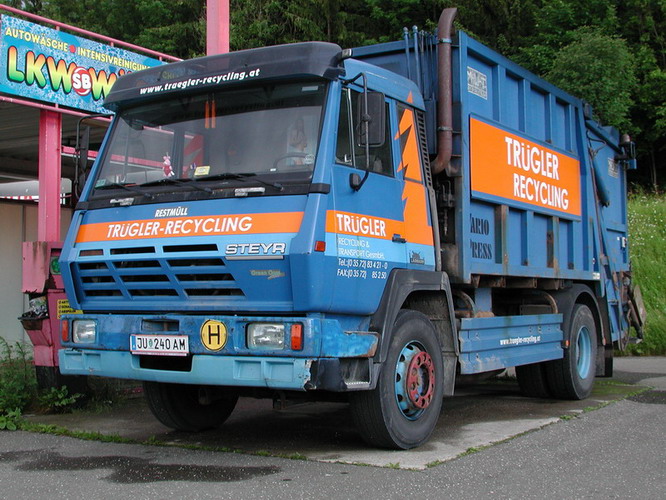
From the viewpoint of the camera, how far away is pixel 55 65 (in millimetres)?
8836

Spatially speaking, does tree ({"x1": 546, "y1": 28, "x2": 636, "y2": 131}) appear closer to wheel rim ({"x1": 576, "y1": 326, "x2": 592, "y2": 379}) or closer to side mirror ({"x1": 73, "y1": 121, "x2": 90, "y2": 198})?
wheel rim ({"x1": 576, "y1": 326, "x2": 592, "y2": 379})

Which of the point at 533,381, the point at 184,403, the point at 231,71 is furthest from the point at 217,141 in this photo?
the point at 533,381

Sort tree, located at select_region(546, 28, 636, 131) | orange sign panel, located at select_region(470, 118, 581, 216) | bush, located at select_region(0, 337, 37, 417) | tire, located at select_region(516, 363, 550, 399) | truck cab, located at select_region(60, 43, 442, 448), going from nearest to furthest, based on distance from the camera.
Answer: truck cab, located at select_region(60, 43, 442, 448), orange sign panel, located at select_region(470, 118, 581, 216), bush, located at select_region(0, 337, 37, 417), tire, located at select_region(516, 363, 550, 399), tree, located at select_region(546, 28, 636, 131)

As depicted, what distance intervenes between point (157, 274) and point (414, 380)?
6.94ft

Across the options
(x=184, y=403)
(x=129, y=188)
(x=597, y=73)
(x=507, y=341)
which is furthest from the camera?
(x=597, y=73)

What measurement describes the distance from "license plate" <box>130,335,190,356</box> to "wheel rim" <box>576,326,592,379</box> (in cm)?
551

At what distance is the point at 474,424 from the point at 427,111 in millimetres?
2909

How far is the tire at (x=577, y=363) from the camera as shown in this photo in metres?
9.29

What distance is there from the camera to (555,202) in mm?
9086

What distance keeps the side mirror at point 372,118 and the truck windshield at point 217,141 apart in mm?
309

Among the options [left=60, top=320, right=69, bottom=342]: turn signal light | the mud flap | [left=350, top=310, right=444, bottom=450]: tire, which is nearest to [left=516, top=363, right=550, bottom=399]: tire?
the mud flap

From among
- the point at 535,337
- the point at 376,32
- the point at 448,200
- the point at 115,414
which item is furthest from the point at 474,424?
the point at 376,32

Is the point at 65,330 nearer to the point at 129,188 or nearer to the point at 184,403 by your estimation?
the point at 129,188

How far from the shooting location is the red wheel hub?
20.7ft
